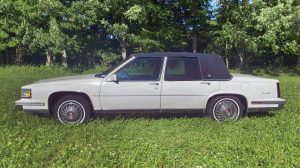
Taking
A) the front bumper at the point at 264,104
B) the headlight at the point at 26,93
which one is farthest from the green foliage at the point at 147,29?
the front bumper at the point at 264,104

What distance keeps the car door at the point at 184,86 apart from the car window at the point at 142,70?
200mm

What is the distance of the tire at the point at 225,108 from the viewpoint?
372 inches

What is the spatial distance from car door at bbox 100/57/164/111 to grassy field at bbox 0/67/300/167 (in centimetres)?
32

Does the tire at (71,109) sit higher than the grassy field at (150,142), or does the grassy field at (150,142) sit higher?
the tire at (71,109)

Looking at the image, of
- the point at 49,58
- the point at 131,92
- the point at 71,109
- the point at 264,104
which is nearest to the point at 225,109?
the point at 264,104

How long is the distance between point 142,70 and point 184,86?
92 centimetres

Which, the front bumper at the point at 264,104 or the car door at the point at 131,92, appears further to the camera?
the front bumper at the point at 264,104

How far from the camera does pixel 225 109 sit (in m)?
9.49

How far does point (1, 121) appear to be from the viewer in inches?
351

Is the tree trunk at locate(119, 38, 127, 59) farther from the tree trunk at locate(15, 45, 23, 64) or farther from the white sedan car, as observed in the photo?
the white sedan car

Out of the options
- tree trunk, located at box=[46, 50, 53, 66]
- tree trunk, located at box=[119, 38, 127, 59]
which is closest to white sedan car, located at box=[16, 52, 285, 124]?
tree trunk, located at box=[119, 38, 127, 59]

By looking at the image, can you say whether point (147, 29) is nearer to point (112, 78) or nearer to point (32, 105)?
point (112, 78)

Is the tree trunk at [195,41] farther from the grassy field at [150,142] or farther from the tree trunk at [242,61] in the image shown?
the grassy field at [150,142]

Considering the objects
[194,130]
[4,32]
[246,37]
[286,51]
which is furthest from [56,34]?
[194,130]
